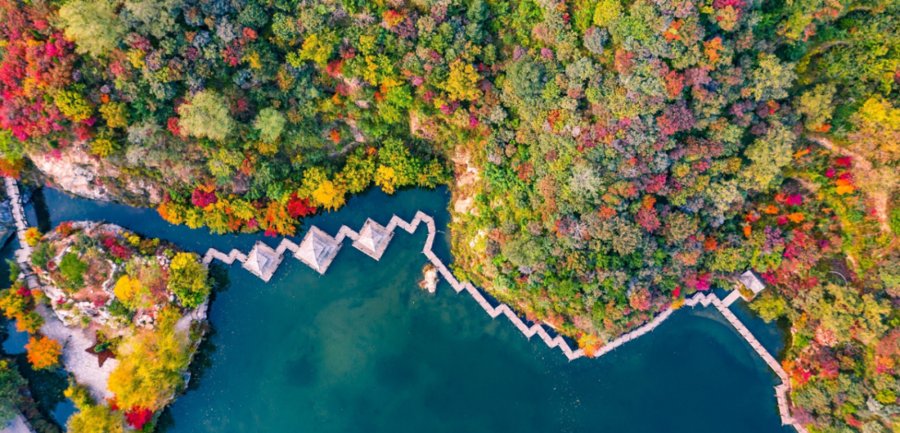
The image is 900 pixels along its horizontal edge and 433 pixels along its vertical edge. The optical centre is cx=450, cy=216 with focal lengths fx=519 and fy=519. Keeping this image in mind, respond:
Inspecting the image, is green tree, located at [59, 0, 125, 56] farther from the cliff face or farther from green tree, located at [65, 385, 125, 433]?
green tree, located at [65, 385, 125, 433]

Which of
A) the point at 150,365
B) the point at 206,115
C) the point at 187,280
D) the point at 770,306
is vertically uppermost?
the point at 770,306

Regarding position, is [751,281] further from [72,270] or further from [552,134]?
[72,270]

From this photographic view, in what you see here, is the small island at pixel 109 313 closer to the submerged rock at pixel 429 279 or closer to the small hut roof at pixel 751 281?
the submerged rock at pixel 429 279

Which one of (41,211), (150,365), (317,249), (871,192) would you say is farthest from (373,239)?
(871,192)

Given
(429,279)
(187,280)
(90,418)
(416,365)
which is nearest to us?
(90,418)

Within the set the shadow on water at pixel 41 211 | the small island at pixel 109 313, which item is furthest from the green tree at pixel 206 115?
the shadow on water at pixel 41 211

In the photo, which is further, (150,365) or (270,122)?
(150,365)

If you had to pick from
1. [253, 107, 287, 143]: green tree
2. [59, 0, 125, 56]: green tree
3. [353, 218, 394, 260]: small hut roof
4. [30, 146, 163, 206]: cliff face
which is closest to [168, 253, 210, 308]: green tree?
[30, 146, 163, 206]: cliff face
